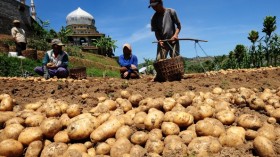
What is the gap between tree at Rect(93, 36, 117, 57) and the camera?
50634 mm

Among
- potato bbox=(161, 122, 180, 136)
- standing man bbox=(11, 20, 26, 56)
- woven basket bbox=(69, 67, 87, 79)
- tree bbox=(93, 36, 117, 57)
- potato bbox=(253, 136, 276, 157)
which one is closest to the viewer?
potato bbox=(253, 136, 276, 157)

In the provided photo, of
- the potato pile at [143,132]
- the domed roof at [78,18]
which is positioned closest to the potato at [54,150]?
the potato pile at [143,132]

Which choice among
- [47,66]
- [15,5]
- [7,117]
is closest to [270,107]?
[7,117]

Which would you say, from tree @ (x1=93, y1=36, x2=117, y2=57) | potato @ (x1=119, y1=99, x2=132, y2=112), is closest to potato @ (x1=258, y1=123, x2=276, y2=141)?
potato @ (x1=119, y1=99, x2=132, y2=112)

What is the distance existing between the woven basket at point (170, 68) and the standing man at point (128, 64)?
3.82 feet

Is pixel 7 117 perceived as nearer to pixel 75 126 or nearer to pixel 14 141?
pixel 14 141

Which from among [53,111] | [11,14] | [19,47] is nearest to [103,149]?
[53,111]

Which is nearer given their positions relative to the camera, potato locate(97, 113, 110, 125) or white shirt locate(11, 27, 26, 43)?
potato locate(97, 113, 110, 125)

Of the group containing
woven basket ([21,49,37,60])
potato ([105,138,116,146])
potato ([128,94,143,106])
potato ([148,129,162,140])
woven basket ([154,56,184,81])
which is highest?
woven basket ([21,49,37,60])

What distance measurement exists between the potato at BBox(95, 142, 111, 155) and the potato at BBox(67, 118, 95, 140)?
0.23m

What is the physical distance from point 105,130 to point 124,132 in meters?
0.20

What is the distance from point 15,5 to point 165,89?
3122 cm

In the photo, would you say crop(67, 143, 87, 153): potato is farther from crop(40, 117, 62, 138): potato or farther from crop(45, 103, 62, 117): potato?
crop(45, 103, 62, 117): potato

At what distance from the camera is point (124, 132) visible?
286cm
